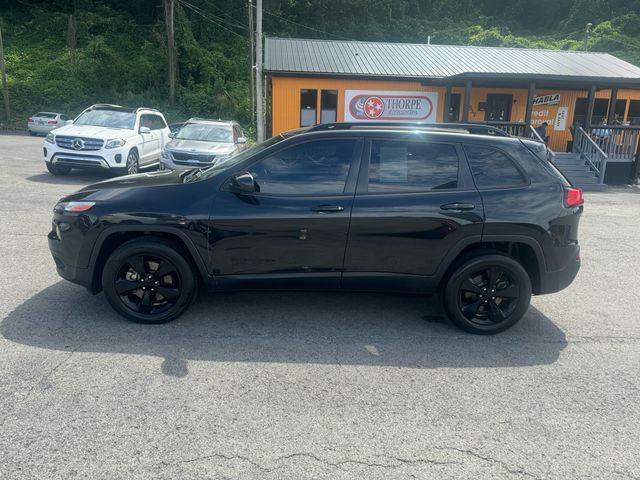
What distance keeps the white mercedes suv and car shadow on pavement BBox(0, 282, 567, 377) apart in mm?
7370

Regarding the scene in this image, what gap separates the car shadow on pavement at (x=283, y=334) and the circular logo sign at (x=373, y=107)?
1680cm

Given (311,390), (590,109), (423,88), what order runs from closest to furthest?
(311,390) → (590,109) → (423,88)

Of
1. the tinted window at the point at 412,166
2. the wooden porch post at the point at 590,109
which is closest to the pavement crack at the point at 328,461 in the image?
the tinted window at the point at 412,166

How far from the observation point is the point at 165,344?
3986 mm

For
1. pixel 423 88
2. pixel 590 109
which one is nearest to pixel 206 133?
pixel 423 88

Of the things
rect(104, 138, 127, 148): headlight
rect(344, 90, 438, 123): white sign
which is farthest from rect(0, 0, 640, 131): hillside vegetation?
rect(104, 138, 127, 148): headlight

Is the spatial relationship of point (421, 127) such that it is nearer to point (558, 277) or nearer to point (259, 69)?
point (558, 277)

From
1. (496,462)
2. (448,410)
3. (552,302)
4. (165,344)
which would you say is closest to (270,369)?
(165,344)

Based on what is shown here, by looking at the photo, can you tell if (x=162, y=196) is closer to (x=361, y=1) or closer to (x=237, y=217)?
(x=237, y=217)

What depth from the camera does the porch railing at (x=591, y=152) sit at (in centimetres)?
1568

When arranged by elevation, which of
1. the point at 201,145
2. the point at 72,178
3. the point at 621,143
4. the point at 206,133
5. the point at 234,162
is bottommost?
the point at 72,178

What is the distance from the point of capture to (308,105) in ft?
67.7

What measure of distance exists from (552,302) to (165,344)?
12.8 feet

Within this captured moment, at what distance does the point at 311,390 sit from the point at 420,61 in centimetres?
2106
